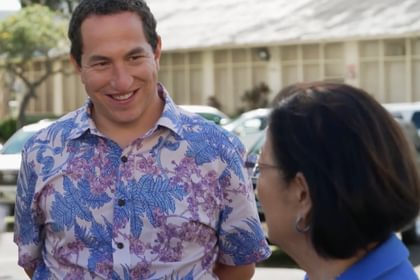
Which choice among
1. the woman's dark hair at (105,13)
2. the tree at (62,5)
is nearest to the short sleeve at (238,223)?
the woman's dark hair at (105,13)

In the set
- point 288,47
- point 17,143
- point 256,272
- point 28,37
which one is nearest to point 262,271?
point 256,272

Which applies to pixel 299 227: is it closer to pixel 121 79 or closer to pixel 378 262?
pixel 378 262

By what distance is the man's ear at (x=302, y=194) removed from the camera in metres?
2.69

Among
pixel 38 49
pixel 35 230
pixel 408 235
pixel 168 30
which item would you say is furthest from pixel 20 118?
pixel 35 230

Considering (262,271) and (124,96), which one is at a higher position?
(124,96)

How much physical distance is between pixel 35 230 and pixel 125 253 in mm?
448

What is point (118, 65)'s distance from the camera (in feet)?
13.2

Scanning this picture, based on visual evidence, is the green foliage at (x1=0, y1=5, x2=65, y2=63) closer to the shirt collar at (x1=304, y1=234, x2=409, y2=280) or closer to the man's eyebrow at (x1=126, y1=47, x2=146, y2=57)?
the man's eyebrow at (x1=126, y1=47, x2=146, y2=57)

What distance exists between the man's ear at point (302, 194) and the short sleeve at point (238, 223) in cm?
144

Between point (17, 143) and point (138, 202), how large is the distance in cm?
1453

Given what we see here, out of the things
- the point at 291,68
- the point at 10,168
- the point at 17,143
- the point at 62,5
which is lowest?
the point at 291,68

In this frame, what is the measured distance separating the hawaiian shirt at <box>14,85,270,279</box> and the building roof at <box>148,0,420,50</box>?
3230cm

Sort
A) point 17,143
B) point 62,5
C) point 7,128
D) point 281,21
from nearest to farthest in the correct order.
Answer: point 17,143 < point 281,21 < point 7,128 < point 62,5

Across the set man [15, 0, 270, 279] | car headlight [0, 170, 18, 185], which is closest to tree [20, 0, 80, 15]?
car headlight [0, 170, 18, 185]
